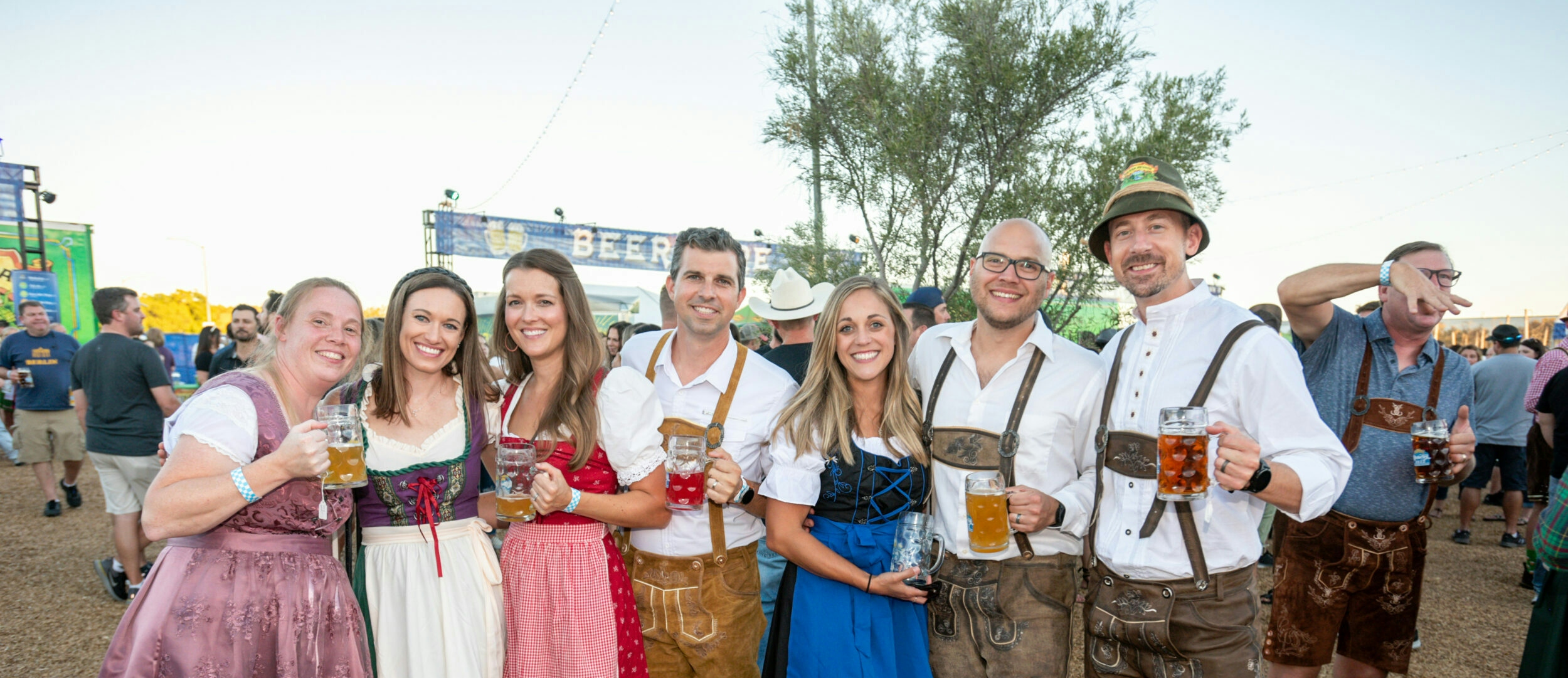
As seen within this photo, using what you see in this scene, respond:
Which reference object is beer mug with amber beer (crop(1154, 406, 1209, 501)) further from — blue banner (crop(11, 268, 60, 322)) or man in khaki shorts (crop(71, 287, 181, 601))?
blue banner (crop(11, 268, 60, 322))

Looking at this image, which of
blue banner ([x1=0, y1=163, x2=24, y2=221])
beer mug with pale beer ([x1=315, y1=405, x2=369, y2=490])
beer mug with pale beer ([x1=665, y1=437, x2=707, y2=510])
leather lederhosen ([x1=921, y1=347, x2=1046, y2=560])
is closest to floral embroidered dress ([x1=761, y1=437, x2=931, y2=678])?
leather lederhosen ([x1=921, y1=347, x2=1046, y2=560])

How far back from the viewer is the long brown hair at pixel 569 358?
2.26 metres

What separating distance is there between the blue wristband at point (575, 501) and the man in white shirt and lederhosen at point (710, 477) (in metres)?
0.38

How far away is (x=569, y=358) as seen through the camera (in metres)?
2.40

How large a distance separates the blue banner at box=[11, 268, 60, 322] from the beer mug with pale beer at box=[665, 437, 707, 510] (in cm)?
1621

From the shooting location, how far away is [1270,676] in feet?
9.81

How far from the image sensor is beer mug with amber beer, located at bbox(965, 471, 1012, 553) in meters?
1.98

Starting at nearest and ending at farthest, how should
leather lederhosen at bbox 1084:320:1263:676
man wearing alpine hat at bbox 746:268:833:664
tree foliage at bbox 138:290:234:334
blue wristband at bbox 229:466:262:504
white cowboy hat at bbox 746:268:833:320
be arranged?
blue wristband at bbox 229:466:262:504
leather lederhosen at bbox 1084:320:1263:676
man wearing alpine hat at bbox 746:268:833:664
white cowboy hat at bbox 746:268:833:320
tree foliage at bbox 138:290:234:334

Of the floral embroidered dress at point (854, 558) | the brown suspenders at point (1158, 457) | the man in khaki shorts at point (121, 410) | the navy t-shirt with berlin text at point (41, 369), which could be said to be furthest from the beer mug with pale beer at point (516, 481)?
the navy t-shirt with berlin text at point (41, 369)

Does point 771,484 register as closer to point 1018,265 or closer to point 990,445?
point 990,445

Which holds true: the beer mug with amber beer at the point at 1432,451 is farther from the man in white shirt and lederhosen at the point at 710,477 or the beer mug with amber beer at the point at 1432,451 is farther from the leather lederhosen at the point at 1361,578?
the man in white shirt and lederhosen at the point at 710,477

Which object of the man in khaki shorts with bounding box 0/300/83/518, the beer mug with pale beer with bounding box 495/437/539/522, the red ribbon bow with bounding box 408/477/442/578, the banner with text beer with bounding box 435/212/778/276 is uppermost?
the banner with text beer with bounding box 435/212/778/276

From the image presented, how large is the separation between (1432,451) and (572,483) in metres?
2.96

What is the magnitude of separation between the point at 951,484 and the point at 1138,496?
52 centimetres
